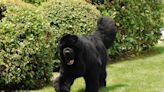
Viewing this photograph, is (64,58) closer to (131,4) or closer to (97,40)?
(97,40)

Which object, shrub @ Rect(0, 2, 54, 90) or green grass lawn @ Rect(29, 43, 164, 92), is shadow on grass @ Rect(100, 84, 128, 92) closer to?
green grass lawn @ Rect(29, 43, 164, 92)

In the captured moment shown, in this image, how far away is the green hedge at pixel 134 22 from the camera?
12305 millimetres

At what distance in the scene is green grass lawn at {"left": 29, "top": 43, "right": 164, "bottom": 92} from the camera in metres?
8.81

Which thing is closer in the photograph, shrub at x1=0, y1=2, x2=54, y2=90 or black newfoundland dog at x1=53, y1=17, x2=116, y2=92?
black newfoundland dog at x1=53, y1=17, x2=116, y2=92

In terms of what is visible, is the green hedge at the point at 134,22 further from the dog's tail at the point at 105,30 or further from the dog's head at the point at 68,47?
the dog's head at the point at 68,47

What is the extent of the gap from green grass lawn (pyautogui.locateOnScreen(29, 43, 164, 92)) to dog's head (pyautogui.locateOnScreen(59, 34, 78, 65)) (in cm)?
152

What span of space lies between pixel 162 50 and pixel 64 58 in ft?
23.0

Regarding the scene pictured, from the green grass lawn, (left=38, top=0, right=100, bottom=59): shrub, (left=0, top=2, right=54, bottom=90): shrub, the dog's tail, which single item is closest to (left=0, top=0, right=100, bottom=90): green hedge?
(left=0, top=2, right=54, bottom=90): shrub

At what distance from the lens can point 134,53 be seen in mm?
13023

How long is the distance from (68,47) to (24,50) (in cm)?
188

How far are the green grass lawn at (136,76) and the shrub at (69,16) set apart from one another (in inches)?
44.4

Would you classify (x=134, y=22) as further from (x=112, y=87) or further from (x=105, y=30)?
(x=112, y=87)

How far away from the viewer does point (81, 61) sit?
745 cm

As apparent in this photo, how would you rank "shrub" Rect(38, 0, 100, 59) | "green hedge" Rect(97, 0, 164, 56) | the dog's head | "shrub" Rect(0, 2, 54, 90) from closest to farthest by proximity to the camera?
the dog's head → "shrub" Rect(0, 2, 54, 90) → "shrub" Rect(38, 0, 100, 59) → "green hedge" Rect(97, 0, 164, 56)
